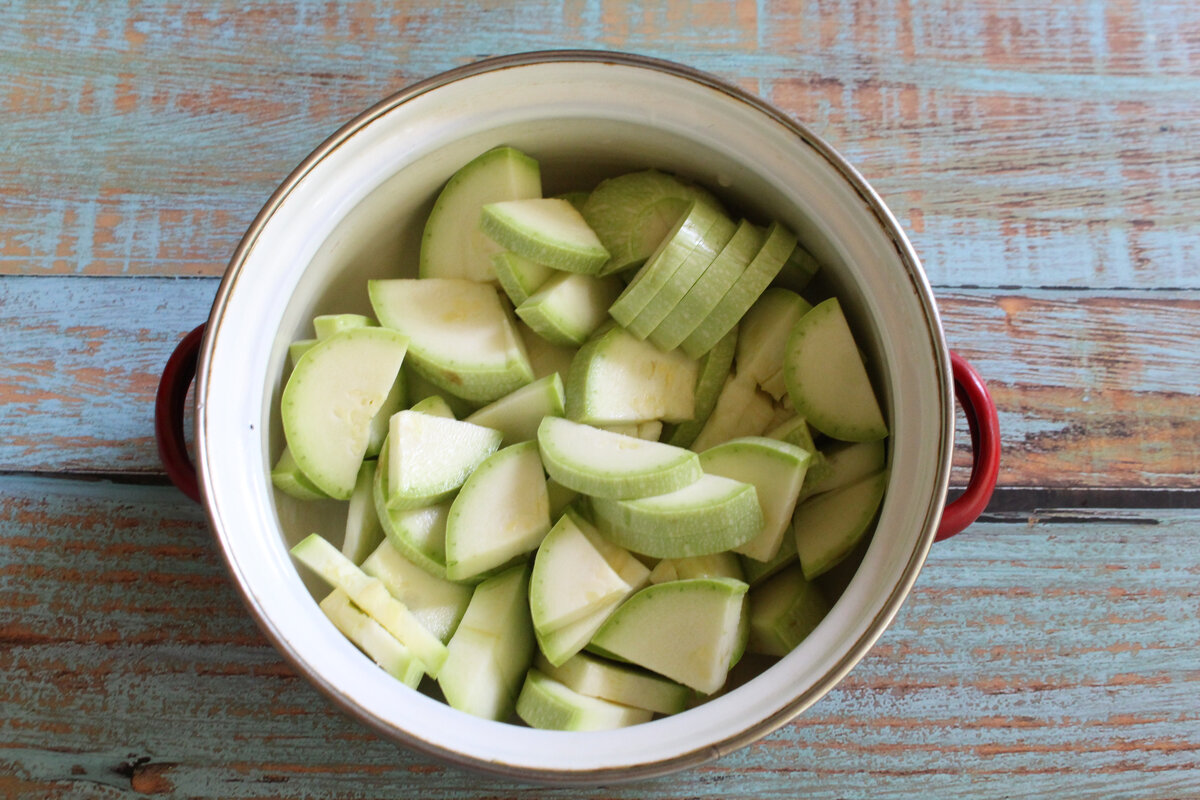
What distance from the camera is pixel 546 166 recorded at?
3.23 ft

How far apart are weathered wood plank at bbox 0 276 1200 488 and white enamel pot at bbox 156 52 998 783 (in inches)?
8.0

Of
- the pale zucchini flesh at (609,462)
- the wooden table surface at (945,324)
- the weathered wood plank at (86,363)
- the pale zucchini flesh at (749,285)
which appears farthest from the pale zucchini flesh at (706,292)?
the weathered wood plank at (86,363)

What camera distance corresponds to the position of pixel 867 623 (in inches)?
29.0

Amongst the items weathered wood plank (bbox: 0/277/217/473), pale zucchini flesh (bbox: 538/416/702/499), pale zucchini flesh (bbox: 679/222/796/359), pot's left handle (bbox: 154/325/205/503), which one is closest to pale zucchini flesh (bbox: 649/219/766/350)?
pale zucchini flesh (bbox: 679/222/796/359)

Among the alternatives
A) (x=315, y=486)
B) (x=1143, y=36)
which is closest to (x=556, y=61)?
(x=315, y=486)

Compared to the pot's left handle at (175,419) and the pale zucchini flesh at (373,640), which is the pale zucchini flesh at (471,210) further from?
the pale zucchini flesh at (373,640)

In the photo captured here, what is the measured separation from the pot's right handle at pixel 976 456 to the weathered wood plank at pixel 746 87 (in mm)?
258

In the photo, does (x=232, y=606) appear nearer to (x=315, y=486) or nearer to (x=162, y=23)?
(x=315, y=486)

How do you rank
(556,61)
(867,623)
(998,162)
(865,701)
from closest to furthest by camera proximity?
(867,623) → (556,61) → (865,701) → (998,162)

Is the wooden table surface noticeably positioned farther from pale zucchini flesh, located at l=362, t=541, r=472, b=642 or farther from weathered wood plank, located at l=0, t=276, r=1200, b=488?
pale zucchini flesh, located at l=362, t=541, r=472, b=642

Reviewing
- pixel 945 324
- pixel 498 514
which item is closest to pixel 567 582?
pixel 498 514

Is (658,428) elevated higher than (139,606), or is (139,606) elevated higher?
(658,428)

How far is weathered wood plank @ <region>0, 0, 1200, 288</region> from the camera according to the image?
3.60 feet

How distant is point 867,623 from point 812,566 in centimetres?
13
